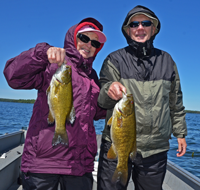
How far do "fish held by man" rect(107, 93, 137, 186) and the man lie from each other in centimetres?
16

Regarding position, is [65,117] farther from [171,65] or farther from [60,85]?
[171,65]

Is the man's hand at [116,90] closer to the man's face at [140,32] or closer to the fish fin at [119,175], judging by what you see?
the fish fin at [119,175]

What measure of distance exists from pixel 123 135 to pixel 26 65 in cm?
162

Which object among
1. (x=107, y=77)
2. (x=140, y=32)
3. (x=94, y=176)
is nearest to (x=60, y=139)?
(x=107, y=77)

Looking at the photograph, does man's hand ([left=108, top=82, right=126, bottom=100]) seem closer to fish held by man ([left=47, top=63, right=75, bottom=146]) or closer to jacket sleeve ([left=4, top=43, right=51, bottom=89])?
fish held by man ([left=47, top=63, right=75, bottom=146])

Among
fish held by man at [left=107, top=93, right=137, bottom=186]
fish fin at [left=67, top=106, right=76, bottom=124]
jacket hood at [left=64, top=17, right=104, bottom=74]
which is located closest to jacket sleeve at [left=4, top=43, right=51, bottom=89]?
jacket hood at [left=64, top=17, right=104, bottom=74]

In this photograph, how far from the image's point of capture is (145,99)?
2.96 meters

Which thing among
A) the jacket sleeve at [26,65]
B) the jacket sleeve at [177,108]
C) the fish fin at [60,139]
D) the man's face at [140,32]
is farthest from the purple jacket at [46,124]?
the jacket sleeve at [177,108]

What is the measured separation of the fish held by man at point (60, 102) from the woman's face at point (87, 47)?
1042 mm

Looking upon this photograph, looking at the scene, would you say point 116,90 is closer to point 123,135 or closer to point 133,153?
point 123,135

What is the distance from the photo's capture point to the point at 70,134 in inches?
107

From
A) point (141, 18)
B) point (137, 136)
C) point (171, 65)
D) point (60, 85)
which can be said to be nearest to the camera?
point (60, 85)

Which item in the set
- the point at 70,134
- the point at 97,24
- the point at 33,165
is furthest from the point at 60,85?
the point at 97,24

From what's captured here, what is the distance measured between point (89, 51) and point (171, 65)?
147 centimetres
